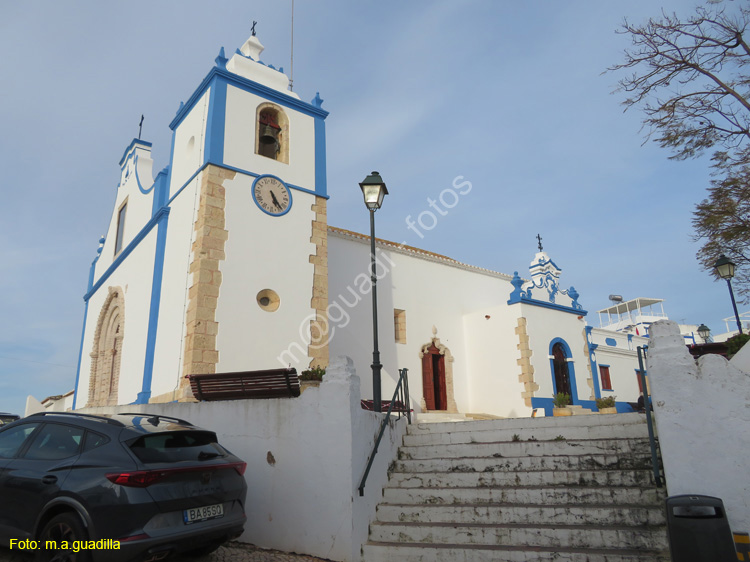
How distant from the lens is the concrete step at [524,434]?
624cm

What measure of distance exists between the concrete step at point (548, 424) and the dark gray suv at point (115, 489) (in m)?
3.25

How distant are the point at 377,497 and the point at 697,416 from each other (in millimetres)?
3434

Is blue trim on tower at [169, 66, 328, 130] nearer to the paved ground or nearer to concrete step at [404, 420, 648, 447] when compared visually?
concrete step at [404, 420, 648, 447]

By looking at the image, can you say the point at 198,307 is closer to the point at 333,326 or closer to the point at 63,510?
the point at 333,326

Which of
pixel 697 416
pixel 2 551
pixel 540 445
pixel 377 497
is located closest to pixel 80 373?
pixel 2 551

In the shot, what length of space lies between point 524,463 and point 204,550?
3.57 meters

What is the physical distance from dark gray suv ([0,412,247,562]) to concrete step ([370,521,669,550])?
179 cm

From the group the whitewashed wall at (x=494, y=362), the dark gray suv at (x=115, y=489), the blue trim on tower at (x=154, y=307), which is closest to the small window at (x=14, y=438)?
the dark gray suv at (x=115, y=489)

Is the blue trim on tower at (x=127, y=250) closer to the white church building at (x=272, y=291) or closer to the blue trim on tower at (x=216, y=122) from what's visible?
the white church building at (x=272, y=291)

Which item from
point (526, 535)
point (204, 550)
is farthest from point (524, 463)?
point (204, 550)

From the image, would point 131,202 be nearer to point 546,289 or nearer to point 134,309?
point 134,309

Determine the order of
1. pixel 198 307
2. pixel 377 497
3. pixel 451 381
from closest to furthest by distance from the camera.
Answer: pixel 377 497, pixel 198 307, pixel 451 381

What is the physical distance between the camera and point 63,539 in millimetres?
4223

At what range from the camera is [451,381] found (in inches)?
665
